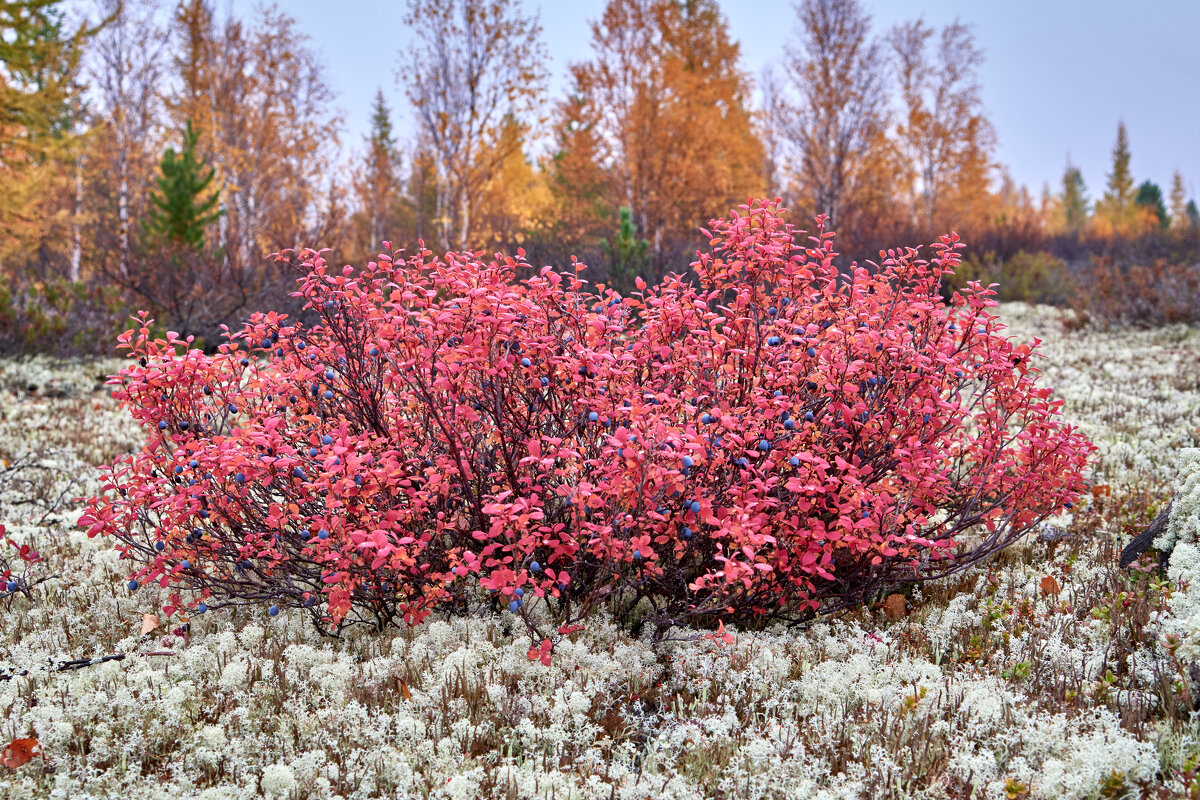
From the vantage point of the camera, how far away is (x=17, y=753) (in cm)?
243

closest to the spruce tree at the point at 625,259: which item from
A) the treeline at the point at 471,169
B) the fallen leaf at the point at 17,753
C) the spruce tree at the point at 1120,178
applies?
the treeline at the point at 471,169

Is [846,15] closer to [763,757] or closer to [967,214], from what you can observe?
[967,214]

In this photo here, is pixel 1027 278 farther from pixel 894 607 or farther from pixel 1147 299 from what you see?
pixel 894 607

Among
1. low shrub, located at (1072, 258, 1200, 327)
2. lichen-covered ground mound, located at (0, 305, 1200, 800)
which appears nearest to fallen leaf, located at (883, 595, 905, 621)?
lichen-covered ground mound, located at (0, 305, 1200, 800)

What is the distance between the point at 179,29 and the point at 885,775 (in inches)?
992

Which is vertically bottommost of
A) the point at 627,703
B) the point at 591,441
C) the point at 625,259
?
the point at 627,703

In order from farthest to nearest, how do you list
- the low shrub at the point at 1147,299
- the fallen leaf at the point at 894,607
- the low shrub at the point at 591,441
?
the low shrub at the point at 1147,299, the fallen leaf at the point at 894,607, the low shrub at the point at 591,441

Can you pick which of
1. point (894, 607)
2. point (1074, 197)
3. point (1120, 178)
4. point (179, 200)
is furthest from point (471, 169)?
point (1074, 197)

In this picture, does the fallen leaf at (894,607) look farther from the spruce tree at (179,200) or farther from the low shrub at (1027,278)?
the spruce tree at (179,200)

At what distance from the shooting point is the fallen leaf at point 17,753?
7.91ft

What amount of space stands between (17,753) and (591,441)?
2.23 metres

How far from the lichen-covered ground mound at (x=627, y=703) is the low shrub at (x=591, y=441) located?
8.2 inches

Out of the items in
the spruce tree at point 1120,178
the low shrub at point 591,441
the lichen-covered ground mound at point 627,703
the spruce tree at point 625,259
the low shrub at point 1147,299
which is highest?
the spruce tree at point 1120,178

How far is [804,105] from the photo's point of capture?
1936 cm
